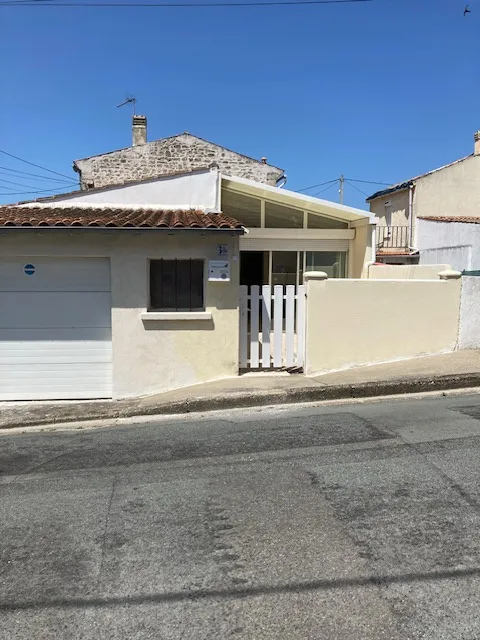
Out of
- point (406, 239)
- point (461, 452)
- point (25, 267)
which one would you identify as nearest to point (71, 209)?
point (25, 267)

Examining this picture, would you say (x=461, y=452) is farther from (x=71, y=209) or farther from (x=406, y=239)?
(x=406, y=239)

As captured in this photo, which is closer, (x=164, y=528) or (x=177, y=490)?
(x=164, y=528)

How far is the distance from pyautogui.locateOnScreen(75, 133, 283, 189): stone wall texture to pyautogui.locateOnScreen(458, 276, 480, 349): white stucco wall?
12.7 metres

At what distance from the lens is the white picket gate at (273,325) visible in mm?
8578

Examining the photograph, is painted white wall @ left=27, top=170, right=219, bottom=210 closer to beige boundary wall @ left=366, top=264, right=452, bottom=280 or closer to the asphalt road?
beige boundary wall @ left=366, top=264, right=452, bottom=280

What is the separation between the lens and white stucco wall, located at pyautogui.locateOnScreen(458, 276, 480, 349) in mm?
9492

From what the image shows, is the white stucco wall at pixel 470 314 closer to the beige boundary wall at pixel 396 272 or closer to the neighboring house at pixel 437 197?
the beige boundary wall at pixel 396 272

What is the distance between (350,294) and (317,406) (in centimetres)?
240

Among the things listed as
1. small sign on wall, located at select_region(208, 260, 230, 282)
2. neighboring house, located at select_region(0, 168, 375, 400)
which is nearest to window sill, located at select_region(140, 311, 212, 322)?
neighboring house, located at select_region(0, 168, 375, 400)

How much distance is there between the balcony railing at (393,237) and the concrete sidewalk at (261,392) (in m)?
13.8

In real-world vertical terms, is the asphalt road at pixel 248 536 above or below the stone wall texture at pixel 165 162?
below

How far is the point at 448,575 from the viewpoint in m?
2.99

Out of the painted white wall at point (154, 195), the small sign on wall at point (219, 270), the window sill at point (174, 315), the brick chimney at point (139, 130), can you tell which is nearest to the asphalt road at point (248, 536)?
the window sill at point (174, 315)

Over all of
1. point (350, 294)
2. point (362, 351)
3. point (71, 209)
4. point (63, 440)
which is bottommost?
point (63, 440)
